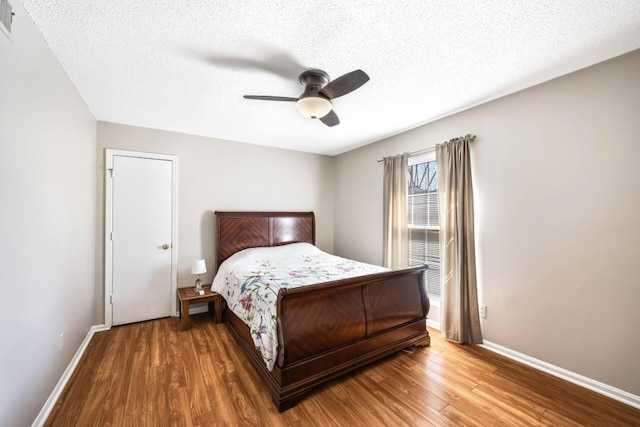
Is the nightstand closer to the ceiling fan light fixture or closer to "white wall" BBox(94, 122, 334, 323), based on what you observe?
"white wall" BBox(94, 122, 334, 323)

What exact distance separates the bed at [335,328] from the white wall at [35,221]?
1325 millimetres

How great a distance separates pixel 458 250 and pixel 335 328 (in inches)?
61.0

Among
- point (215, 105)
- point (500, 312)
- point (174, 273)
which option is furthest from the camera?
point (174, 273)

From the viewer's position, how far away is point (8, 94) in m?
1.31

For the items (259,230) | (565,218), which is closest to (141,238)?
(259,230)

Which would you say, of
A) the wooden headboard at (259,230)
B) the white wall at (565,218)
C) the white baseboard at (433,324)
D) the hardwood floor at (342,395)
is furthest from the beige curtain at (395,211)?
the wooden headboard at (259,230)

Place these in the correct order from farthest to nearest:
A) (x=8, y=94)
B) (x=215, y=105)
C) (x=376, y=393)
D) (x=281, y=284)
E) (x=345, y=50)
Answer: (x=215, y=105) < (x=281, y=284) < (x=376, y=393) < (x=345, y=50) < (x=8, y=94)

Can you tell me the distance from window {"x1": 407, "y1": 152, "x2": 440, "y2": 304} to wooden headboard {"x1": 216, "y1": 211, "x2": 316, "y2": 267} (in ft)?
5.66

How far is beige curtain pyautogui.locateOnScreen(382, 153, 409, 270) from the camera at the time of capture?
3391 mm

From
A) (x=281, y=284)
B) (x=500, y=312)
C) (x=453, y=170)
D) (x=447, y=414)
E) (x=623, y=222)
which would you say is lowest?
(x=447, y=414)

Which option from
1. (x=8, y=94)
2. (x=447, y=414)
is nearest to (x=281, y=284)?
(x=447, y=414)

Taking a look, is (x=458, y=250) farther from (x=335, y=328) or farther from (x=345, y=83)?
(x=345, y=83)

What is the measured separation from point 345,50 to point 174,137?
2.72 meters

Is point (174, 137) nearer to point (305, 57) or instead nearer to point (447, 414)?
point (305, 57)
